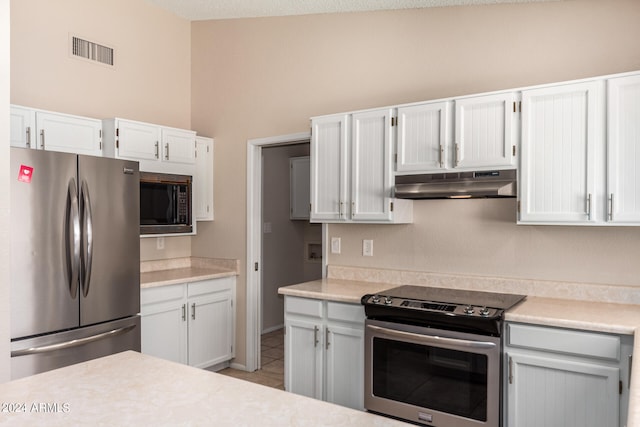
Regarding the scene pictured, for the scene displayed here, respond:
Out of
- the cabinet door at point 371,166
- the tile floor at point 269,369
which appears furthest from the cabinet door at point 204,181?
the cabinet door at point 371,166

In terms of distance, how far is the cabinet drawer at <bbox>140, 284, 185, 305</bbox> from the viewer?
140 inches

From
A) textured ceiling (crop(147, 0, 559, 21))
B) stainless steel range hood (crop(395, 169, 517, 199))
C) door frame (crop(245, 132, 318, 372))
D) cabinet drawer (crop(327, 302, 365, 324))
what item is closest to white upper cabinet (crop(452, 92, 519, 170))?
stainless steel range hood (crop(395, 169, 517, 199))

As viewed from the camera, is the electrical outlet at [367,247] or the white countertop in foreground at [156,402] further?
the electrical outlet at [367,247]

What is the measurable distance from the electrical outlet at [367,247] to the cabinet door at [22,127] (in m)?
2.46

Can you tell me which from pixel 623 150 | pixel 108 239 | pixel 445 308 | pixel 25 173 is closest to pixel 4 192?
pixel 25 173

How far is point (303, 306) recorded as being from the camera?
328cm

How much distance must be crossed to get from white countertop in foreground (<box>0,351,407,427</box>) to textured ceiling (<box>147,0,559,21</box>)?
2.86m

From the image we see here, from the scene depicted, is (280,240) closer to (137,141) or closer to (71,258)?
(137,141)

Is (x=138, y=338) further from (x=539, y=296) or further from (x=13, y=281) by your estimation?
(x=539, y=296)

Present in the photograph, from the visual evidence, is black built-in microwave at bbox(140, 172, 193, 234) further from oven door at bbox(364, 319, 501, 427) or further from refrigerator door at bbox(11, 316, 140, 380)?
oven door at bbox(364, 319, 501, 427)

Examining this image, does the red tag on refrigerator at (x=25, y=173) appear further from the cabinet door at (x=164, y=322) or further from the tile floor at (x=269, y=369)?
the tile floor at (x=269, y=369)

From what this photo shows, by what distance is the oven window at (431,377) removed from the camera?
251 centimetres

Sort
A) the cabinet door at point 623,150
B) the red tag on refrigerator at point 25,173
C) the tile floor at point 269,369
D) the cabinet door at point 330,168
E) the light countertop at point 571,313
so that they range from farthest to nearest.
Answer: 1. the tile floor at point 269,369
2. the cabinet door at point 330,168
3. the red tag on refrigerator at point 25,173
4. the cabinet door at point 623,150
5. the light countertop at point 571,313

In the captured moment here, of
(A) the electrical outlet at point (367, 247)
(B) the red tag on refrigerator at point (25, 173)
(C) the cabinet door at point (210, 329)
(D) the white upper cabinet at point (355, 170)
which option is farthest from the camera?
(C) the cabinet door at point (210, 329)
